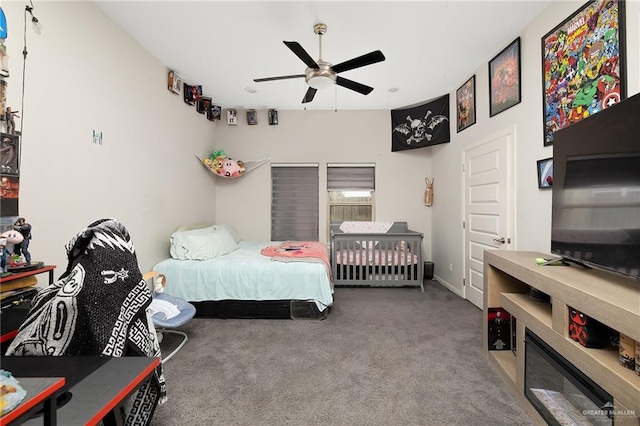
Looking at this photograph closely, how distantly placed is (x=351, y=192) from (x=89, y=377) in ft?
13.9

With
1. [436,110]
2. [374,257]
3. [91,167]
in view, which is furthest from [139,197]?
[436,110]

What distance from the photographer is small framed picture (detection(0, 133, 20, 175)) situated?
5.08 feet

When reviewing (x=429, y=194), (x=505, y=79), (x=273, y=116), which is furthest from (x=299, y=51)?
(x=429, y=194)

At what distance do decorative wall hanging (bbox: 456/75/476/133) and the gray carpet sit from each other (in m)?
2.35

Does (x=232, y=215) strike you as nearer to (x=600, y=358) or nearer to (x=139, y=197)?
(x=139, y=197)

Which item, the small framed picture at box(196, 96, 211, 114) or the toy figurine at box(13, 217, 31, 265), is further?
the small framed picture at box(196, 96, 211, 114)

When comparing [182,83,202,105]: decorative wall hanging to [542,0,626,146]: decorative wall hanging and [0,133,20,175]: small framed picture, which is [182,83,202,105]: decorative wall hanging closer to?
[0,133,20,175]: small framed picture

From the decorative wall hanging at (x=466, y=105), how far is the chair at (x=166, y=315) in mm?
3764

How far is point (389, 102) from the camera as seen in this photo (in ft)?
14.1

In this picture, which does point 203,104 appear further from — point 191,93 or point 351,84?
point 351,84

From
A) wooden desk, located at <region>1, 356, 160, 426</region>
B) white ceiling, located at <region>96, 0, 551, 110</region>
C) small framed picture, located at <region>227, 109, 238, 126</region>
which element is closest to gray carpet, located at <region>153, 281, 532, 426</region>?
wooden desk, located at <region>1, 356, 160, 426</region>

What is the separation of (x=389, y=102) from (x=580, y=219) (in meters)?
3.35

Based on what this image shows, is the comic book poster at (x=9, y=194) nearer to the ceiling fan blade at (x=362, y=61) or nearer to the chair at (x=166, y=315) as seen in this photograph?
the chair at (x=166, y=315)

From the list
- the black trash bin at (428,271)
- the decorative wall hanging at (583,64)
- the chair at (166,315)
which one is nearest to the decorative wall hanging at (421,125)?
the decorative wall hanging at (583,64)
